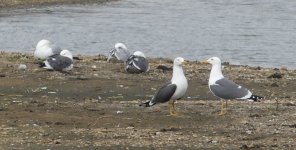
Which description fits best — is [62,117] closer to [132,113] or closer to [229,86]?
[132,113]

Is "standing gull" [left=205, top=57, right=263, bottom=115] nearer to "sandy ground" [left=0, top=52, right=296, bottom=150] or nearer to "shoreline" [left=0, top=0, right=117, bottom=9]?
"sandy ground" [left=0, top=52, right=296, bottom=150]

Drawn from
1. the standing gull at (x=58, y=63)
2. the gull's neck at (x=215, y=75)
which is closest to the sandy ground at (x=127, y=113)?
the standing gull at (x=58, y=63)

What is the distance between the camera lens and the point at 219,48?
27344 millimetres

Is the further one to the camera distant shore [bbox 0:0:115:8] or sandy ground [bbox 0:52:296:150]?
distant shore [bbox 0:0:115:8]

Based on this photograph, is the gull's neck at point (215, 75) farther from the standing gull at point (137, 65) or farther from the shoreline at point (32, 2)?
the shoreline at point (32, 2)

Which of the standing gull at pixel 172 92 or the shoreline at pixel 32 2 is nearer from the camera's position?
the standing gull at pixel 172 92

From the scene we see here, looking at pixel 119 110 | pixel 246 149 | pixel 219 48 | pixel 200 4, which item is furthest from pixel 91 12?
pixel 246 149

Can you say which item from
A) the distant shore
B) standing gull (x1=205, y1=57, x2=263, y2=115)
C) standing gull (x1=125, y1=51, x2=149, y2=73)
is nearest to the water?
the distant shore

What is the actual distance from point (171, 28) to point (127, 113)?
2136cm

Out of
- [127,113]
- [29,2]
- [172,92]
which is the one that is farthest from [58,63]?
[29,2]

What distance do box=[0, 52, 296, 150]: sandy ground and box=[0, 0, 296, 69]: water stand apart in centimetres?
746

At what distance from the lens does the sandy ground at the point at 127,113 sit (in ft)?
34.6

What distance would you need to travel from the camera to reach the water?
26484 mm

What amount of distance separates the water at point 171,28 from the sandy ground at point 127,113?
7.46 m
